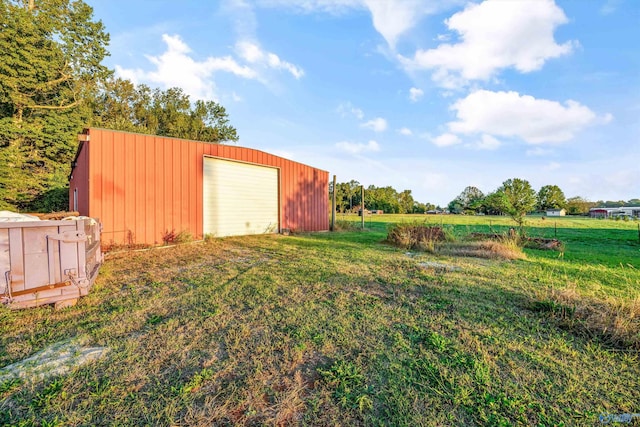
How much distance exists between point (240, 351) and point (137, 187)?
6.59 m

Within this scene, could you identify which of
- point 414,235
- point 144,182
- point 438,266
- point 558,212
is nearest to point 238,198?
point 144,182

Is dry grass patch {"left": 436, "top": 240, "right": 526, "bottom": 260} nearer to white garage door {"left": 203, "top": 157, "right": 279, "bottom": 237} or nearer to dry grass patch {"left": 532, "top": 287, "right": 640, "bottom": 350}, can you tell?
dry grass patch {"left": 532, "top": 287, "right": 640, "bottom": 350}

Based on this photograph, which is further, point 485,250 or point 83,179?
point 83,179

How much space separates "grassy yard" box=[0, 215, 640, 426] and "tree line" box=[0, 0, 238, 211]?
1827 cm

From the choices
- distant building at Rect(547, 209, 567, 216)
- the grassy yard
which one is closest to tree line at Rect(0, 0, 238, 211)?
the grassy yard

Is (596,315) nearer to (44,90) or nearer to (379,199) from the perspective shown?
(44,90)

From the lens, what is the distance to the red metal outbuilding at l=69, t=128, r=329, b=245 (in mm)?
6305

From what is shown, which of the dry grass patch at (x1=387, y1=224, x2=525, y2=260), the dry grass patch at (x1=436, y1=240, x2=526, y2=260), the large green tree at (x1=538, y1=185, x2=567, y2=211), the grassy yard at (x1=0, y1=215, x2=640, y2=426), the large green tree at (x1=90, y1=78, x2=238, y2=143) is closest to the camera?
the grassy yard at (x1=0, y1=215, x2=640, y2=426)

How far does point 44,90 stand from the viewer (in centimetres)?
1633

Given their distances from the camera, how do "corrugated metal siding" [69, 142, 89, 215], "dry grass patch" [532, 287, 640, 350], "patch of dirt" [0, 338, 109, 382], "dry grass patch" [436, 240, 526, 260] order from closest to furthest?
"patch of dirt" [0, 338, 109, 382]
"dry grass patch" [532, 287, 640, 350]
"dry grass patch" [436, 240, 526, 260]
"corrugated metal siding" [69, 142, 89, 215]

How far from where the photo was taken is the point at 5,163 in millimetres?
14016

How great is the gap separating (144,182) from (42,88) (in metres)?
16.9

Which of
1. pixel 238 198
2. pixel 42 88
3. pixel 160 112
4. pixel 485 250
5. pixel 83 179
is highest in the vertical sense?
pixel 160 112

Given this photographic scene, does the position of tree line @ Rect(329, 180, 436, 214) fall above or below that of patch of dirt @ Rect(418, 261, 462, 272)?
above
